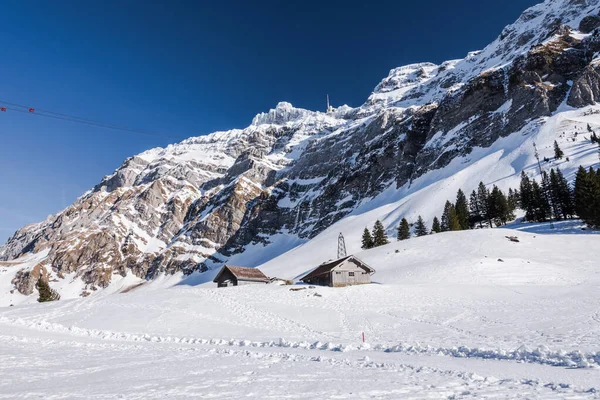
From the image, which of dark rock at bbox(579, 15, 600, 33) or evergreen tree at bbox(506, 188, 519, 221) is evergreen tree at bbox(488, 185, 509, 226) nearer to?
evergreen tree at bbox(506, 188, 519, 221)

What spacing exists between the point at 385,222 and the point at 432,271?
61899mm

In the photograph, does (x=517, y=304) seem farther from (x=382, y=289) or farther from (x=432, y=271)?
(x=432, y=271)

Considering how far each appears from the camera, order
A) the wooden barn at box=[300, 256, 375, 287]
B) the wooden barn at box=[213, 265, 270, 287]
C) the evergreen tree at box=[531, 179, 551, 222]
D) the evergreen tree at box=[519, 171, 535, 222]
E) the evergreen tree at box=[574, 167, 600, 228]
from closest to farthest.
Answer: the wooden barn at box=[300, 256, 375, 287] → the evergreen tree at box=[574, 167, 600, 228] → the wooden barn at box=[213, 265, 270, 287] → the evergreen tree at box=[531, 179, 551, 222] → the evergreen tree at box=[519, 171, 535, 222]

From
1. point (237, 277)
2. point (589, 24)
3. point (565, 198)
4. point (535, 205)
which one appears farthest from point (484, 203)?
point (589, 24)

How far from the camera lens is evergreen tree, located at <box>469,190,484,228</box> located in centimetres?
8719

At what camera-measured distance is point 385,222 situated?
4203 inches

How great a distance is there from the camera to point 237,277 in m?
57.2

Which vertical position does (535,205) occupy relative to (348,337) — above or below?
above

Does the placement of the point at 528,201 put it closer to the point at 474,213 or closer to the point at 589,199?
the point at 474,213

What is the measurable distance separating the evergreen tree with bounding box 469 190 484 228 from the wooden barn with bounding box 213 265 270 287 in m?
57.0

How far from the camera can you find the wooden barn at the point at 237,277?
5769 centimetres

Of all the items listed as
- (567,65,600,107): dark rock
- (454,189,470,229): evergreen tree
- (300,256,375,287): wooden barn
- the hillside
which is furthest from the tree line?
(567,65,600,107): dark rock

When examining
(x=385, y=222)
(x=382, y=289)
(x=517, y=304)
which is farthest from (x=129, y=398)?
(x=385, y=222)

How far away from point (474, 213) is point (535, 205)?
19058 millimetres
